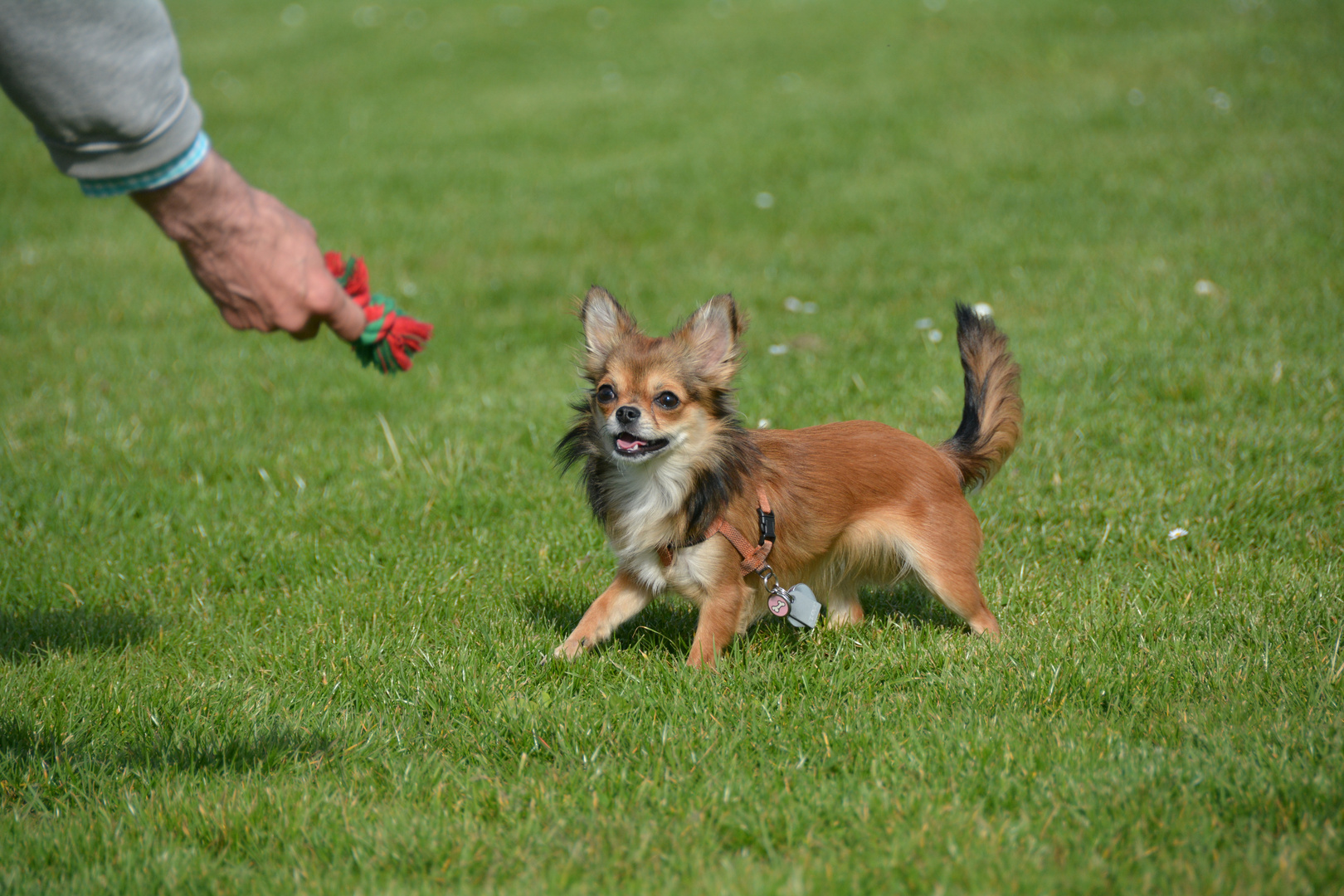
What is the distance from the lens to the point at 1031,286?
24.9 ft

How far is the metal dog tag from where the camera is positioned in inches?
154

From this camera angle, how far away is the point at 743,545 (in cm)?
383

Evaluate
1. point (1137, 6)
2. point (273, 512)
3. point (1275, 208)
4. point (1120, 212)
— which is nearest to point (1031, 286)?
point (1120, 212)

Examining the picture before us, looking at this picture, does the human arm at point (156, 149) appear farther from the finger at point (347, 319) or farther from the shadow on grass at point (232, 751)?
the shadow on grass at point (232, 751)

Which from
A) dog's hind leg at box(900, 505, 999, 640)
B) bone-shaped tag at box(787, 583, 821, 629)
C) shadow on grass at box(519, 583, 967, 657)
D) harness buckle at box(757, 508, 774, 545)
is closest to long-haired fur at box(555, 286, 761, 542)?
harness buckle at box(757, 508, 774, 545)

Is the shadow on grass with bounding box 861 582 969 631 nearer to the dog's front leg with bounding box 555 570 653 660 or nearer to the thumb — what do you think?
the dog's front leg with bounding box 555 570 653 660

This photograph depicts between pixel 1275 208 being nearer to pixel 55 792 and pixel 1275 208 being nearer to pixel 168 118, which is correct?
pixel 168 118

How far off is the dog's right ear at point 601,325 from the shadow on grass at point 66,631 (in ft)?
6.48

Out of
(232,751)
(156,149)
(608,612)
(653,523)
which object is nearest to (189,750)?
(232,751)

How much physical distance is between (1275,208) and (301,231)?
7.86 metres

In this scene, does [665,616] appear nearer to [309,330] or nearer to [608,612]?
[608,612]

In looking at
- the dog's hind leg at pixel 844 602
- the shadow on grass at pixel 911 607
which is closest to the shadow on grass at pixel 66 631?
the dog's hind leg at pixel 844 602

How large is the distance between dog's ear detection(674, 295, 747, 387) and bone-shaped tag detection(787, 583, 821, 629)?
782 mm

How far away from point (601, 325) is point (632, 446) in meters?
0.59
